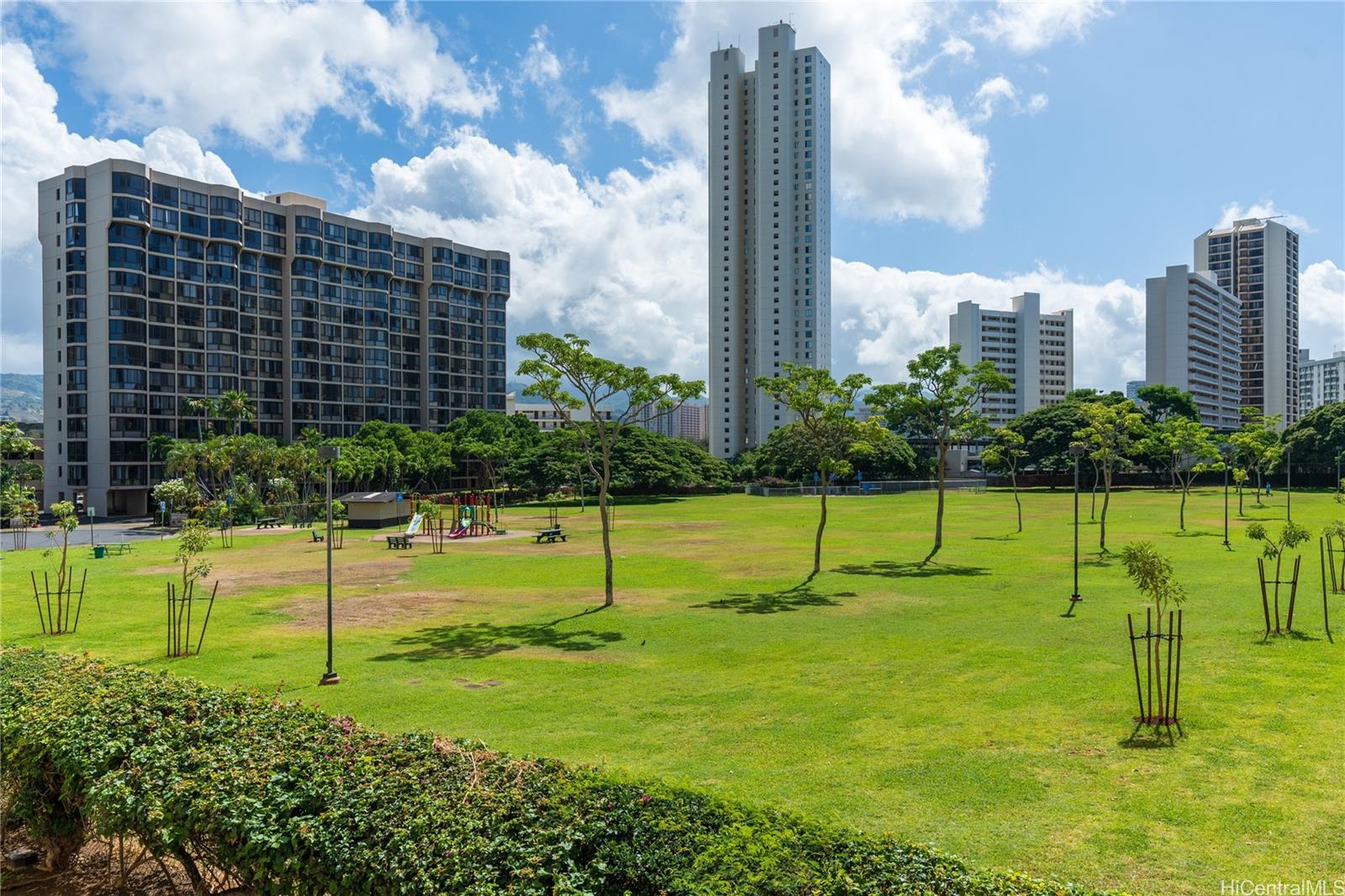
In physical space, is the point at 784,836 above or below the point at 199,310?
below

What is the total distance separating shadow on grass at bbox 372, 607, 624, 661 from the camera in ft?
59.1

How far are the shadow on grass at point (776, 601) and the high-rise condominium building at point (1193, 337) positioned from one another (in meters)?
139

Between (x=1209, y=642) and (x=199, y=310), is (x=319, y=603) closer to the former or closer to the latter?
(x=1209, y=642)

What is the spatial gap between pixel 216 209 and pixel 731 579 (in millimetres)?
85756

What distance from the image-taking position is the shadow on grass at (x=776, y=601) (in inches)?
902

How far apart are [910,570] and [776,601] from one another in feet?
28.3

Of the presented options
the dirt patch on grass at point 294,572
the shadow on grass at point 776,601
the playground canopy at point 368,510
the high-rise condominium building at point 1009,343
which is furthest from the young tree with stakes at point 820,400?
the high-rise condominium building at point 1009,343

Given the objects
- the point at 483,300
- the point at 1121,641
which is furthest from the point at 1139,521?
the point at 483,300

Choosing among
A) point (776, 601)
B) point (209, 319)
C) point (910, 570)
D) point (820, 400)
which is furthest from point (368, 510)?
point (209, 319)

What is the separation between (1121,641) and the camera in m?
17.5

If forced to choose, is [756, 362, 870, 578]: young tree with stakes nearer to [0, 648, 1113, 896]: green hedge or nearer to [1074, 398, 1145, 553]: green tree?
[1074, 398, 1145, 553]: green tree

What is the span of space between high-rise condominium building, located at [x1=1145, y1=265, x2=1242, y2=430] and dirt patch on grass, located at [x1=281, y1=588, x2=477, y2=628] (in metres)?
148

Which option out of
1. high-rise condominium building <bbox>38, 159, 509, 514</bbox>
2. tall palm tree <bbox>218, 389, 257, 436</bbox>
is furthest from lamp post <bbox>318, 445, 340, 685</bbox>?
high-rise condominium building <bbox>38, 159, 509, 514</bbox>

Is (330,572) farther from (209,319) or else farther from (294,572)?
(209,319)
